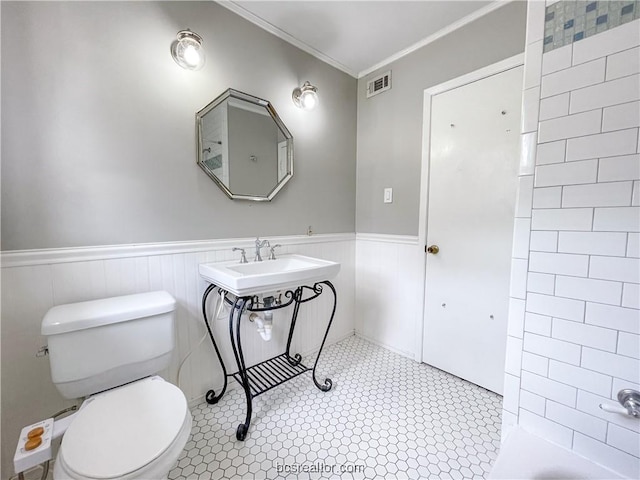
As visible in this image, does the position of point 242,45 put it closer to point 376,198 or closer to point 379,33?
point 379,33

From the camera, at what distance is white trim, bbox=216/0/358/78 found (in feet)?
5.12

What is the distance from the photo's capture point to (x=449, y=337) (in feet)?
6.19

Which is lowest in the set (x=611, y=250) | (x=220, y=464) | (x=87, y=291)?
(x=220, y=464)

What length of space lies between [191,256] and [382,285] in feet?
4.94

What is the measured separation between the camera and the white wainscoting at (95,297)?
107 cm

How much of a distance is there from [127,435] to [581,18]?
76.4 inches

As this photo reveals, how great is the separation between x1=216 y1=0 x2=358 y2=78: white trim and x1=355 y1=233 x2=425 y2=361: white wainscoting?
1416 millimetres

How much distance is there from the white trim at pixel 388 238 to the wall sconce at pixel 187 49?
1.69 m

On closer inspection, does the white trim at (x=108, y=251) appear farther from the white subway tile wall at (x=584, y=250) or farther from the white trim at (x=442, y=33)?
the white trim at (x=442, y=33)

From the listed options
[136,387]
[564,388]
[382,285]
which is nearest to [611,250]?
[564,388]

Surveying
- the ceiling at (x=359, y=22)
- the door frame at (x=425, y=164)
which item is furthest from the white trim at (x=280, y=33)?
the door frame at (x=425, y=164)

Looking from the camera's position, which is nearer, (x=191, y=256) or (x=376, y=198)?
(x=191, y=256)

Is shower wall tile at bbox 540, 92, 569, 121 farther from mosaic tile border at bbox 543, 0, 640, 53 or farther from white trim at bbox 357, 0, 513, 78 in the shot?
white trim at bbox 357, 0, 513, 78

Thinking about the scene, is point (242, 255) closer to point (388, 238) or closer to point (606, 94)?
point (388, 238)
